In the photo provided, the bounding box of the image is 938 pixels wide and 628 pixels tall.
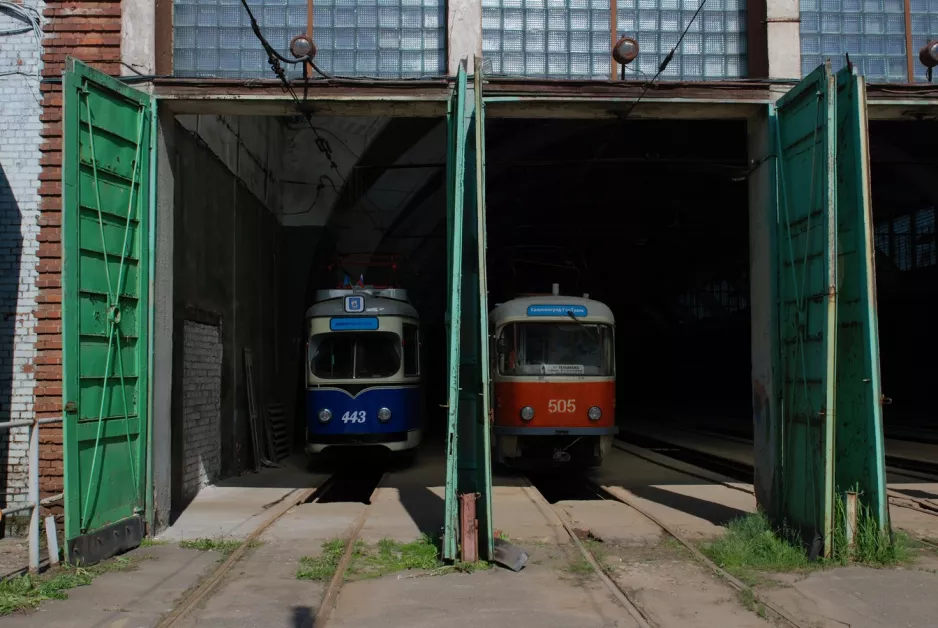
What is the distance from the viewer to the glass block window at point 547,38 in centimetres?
935

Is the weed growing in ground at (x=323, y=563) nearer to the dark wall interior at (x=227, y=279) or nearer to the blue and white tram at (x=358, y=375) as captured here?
the dark wall interior at (x=227, y=279)

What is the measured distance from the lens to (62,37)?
9203 millimetres

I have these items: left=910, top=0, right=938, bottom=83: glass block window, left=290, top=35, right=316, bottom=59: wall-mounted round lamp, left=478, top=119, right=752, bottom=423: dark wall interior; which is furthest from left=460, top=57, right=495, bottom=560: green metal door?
left=910, top=0, right=938, bottom=83: glass block window

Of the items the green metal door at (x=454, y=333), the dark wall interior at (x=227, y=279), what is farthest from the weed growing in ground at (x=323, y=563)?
the dark wall interior at (x=227, y=279)

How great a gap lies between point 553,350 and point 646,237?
1456 cm

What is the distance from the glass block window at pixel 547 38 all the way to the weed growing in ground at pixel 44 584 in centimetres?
633

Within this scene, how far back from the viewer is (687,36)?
9.50 m

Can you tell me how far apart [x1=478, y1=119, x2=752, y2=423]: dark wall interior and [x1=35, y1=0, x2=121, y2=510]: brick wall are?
5.45 metres

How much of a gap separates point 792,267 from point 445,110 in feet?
12.8

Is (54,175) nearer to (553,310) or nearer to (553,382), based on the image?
(553,310)

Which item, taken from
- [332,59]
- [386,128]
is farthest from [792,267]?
[386,128]

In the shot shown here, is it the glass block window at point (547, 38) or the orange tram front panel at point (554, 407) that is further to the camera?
the orange tram front panel at point (554, 407)

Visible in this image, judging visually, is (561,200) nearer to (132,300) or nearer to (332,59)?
(332,59)

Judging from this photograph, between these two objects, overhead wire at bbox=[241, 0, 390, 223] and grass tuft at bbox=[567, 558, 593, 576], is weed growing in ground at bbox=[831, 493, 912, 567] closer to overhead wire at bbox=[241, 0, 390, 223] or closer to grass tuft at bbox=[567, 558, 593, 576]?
grass tuft at bbox=[567, 558, 593, 576]
